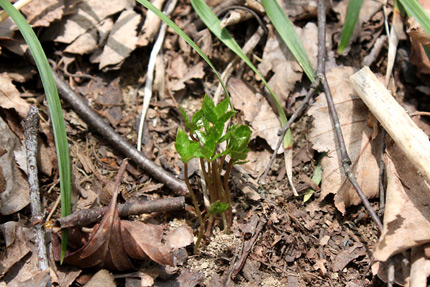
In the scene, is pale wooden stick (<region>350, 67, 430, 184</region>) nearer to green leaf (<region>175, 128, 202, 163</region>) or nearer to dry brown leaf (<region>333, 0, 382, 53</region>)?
dry brown leaf (<region>333, 0, 382, 53</region>)

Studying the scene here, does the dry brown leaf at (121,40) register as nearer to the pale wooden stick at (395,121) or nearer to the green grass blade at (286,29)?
the green grass blade at (286,29)

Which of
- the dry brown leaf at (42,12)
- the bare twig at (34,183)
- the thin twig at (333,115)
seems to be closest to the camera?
the bare twig at (34,183)

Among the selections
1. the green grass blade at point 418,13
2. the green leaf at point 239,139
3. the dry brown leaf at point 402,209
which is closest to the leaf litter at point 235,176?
the dry brown leaf at point 402,209

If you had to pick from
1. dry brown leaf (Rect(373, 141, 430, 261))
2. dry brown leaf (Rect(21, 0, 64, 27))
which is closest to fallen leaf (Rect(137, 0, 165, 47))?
dry brown leaf (Rect(21, 0, 64, 27))

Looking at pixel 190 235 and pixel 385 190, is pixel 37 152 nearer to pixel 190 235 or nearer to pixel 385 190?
pixel 190 235

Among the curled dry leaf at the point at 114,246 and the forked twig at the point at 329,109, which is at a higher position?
the forked twig at the point at 329,109

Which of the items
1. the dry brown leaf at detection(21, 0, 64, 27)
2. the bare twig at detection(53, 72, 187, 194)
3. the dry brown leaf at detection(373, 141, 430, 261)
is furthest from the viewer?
the dry brown leaf at detection(21, 0, 64, 27)

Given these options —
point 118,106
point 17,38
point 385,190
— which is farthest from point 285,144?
point 17,38
